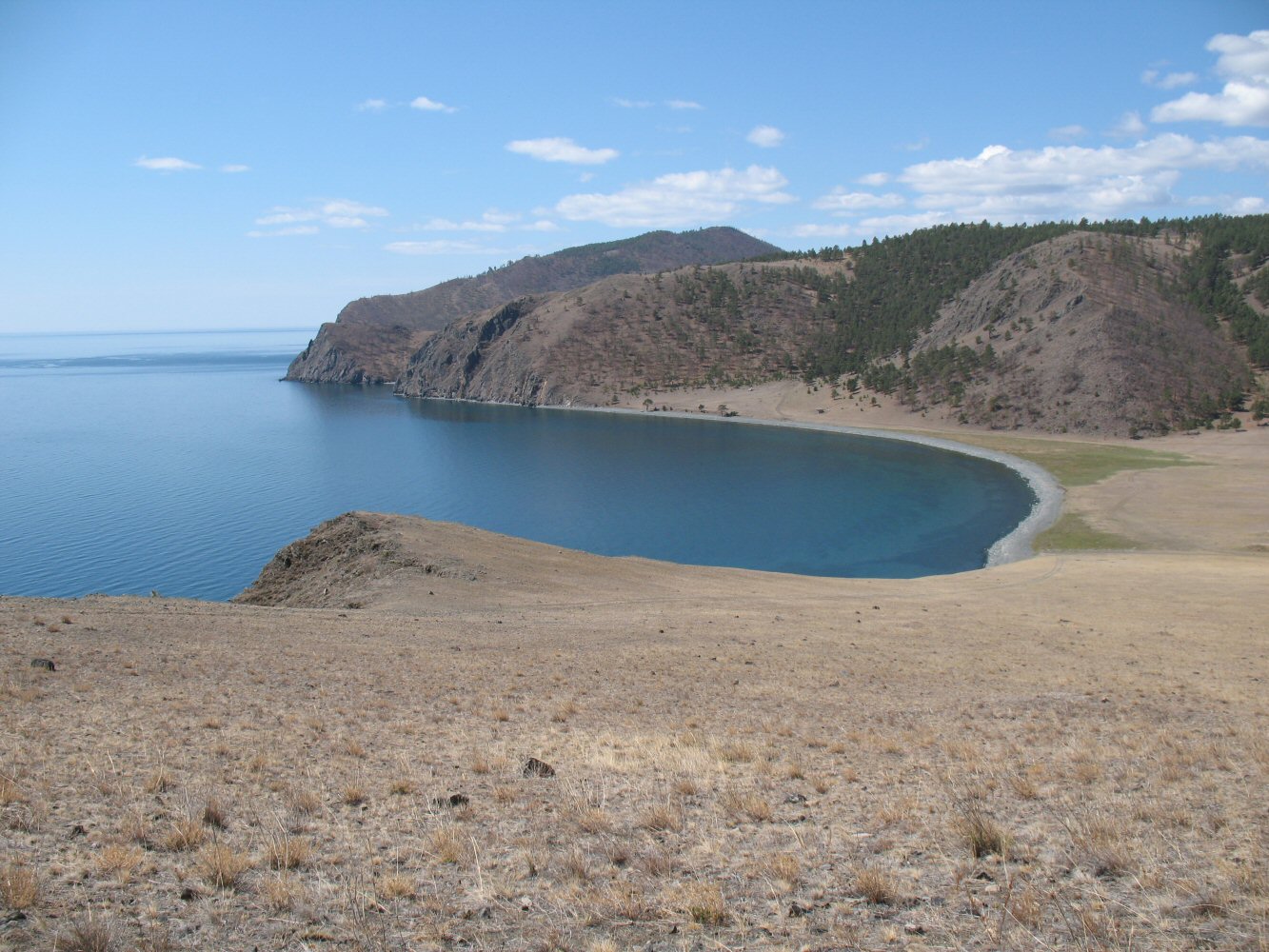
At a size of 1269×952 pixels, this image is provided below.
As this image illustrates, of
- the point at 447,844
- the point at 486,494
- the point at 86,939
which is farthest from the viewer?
the point at 486,494

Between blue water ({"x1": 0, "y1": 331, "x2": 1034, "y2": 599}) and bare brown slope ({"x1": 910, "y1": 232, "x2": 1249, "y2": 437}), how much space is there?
26.6 metres

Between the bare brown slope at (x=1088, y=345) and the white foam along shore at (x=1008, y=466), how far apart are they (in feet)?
53.9

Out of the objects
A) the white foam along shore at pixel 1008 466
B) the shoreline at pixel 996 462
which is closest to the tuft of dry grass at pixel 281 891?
the shoreline at pixel 996 462

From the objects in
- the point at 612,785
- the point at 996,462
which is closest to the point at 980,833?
the point at 612,785

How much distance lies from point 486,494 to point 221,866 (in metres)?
73.6

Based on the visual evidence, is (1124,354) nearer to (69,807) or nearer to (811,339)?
(811,339)

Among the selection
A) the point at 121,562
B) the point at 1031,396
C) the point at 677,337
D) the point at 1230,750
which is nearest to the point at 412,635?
the point at 1230,750

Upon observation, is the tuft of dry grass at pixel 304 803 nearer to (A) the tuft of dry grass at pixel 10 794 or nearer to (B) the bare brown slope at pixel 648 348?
(A) the tuft of dry grass at pixel 10 794

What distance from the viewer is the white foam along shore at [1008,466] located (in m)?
56.2

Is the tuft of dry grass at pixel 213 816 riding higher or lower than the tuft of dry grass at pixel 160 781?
higher

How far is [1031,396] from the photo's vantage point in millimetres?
124062

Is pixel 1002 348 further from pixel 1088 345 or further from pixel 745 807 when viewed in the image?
pixel 745 807

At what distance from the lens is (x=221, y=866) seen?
7.49m

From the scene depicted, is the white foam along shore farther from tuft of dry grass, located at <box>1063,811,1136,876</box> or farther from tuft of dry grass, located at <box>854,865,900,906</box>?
tuft of dry grass, located at <box>854,865,900,906</box>
